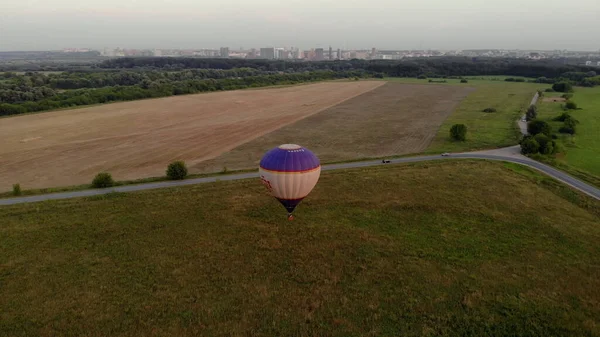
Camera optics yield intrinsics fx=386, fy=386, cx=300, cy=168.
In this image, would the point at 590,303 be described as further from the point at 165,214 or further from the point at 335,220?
the point at 165,214

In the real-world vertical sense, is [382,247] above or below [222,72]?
below

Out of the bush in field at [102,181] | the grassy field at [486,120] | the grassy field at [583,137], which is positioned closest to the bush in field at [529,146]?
the grassy field at [583,137]

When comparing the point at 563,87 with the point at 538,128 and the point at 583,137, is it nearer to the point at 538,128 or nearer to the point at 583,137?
the point at 583,137

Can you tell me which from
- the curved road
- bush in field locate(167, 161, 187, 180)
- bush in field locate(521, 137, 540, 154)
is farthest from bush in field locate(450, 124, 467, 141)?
bush in field locate(167, 161, 187, 180)

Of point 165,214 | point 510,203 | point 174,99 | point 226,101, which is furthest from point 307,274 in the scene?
point 174,99

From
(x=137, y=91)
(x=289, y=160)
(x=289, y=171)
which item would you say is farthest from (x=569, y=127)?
(x=137, y=91)

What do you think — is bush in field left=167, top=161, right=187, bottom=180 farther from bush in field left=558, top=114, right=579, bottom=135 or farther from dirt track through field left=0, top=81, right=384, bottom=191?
bush in field left=558, top=114, right=579, bottom=135

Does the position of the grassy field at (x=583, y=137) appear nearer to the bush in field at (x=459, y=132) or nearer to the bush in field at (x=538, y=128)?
the bush in field at (x=538, y=128)
